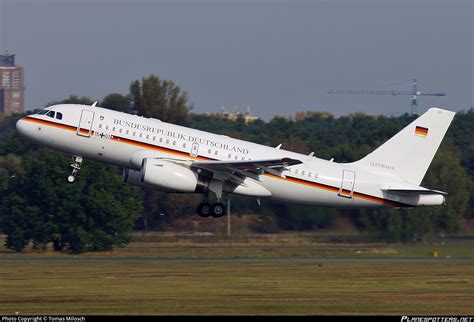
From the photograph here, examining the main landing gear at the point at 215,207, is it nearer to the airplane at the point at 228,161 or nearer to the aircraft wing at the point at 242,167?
the airplane at the point at 228,161

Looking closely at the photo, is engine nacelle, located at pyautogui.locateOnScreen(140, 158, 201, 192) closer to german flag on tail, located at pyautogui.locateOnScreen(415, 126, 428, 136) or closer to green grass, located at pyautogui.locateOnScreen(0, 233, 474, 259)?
green grass, located at pyautogui.locateOnScreen(0, 233, 474, 259)

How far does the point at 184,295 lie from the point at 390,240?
23.3 m

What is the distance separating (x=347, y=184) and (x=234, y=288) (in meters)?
11.8

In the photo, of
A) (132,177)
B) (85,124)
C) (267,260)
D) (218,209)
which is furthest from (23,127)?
(267,260)

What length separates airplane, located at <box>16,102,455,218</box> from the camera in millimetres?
43406

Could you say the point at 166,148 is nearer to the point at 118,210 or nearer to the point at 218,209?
the point at 218,209

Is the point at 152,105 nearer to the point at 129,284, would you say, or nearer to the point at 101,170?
the point at 101,170

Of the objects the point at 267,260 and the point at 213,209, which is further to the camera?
the point at 267,260

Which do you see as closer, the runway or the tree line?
the runway

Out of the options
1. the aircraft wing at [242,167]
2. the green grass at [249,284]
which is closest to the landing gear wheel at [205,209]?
the aircraft wing at [242,167]

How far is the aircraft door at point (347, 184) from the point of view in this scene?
1827 inches

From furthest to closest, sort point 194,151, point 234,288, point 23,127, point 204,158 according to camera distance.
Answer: point 23,127, point 204,158, point 194,151, point 234,288

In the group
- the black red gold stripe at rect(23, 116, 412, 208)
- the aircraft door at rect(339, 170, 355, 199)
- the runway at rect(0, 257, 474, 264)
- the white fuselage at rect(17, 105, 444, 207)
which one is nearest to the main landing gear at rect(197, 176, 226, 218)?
the white fuselage at rect(17, 105, 444, 207)

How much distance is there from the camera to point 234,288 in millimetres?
36781
